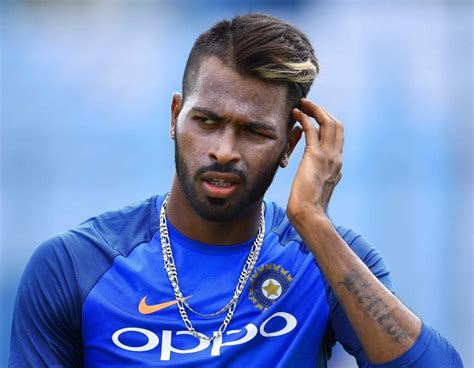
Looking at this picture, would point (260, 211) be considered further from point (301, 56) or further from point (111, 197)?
point (111, 197)

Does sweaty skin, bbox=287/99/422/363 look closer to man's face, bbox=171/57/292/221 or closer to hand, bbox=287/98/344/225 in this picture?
hand, bbox=287/98/344/225

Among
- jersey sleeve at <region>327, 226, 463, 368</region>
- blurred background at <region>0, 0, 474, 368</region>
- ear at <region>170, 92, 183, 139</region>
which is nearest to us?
jersey sleeve at <region>327, 226, 463, 368</region>

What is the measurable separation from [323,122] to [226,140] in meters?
0.44

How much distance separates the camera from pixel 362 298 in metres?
3.10

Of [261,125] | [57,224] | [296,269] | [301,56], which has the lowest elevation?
[57,224]

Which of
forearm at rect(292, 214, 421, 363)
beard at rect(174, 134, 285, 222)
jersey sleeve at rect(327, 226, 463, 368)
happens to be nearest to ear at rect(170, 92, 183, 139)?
beard at rect(174, 134, 285, 222)

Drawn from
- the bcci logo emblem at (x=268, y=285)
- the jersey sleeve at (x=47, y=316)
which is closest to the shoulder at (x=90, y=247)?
the jersey sleeve at (x=47, y=316)

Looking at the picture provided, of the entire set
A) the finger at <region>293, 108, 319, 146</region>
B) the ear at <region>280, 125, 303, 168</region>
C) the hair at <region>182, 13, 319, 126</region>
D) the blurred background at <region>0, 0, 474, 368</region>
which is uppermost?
the hair at <region>182, 13, 319, 126</region>

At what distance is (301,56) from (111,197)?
3497 mm

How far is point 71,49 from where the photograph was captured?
22.6 ft

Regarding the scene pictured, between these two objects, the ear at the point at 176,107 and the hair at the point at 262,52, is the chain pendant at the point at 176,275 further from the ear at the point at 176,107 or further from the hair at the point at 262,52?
the hair at the point at 262,52

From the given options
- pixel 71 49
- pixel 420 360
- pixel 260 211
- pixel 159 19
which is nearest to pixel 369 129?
pixel 159 19

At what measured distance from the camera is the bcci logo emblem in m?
3.29

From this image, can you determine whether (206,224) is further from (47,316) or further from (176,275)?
(47,316)
